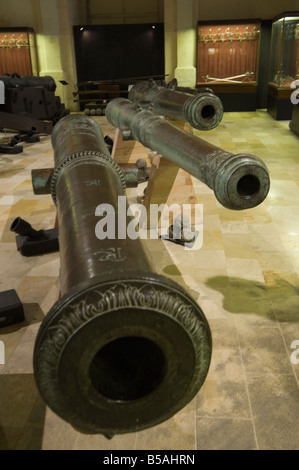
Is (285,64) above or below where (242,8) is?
below

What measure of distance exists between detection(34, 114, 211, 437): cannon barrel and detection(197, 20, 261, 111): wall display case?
1472cm

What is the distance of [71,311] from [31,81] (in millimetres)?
11605

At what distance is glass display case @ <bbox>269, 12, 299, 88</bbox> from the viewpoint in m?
12.8

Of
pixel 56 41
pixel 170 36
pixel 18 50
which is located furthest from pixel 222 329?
pixel 18 50

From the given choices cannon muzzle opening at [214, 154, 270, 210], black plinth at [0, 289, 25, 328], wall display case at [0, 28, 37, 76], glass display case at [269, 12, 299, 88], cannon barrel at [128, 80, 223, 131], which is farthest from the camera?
wall display case at [0, 28, 37, 76]

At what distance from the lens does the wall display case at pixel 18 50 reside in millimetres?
14773

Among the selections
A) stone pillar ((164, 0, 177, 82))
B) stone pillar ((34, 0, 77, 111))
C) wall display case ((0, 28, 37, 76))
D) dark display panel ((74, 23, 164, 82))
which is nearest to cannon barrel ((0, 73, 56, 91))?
stone pillar ((34, 0, 77, 111))

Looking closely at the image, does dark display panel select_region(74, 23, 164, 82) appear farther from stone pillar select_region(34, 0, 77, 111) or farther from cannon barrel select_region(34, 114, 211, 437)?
cannon barrel select_region(34, 114, 211, 437)

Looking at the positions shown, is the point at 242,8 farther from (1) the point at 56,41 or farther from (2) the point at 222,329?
(2) the point at 222,329

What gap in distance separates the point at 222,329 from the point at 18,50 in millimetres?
14465

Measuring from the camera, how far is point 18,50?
14953mm
